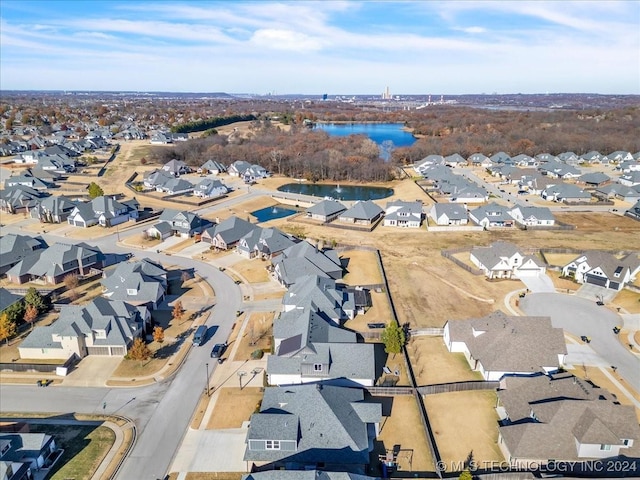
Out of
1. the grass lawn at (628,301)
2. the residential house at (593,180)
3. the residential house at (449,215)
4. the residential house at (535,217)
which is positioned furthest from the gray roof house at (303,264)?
the residential house at (593,180)

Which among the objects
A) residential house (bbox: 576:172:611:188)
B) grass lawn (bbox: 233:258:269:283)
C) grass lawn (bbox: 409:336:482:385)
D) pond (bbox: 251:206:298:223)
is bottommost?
grass lawn (bbox: 409:336:482:385)

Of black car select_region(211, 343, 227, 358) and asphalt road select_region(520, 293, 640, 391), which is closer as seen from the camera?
asphalt road select_region(520, 293, 640, 391)

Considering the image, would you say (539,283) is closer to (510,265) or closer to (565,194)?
(510,265)

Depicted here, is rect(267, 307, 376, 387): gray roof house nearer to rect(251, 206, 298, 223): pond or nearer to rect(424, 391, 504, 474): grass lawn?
rect(424, 391, 504, 474): grass lawn

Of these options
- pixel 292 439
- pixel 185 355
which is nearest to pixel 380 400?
pixel 292 439


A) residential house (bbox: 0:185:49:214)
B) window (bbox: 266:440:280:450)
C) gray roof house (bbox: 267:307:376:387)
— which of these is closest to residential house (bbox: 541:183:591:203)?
gray roof house (bbox: 267:307:376:387)

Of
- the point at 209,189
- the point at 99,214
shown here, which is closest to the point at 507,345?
the point at 99,214
